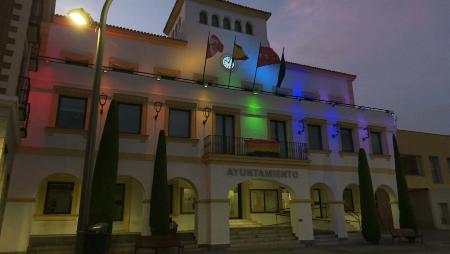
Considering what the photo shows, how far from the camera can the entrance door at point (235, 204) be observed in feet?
72.6

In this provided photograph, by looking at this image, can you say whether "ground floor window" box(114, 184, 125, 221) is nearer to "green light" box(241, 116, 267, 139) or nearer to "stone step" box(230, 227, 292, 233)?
"stone step" box(230, 227, 292, 233)

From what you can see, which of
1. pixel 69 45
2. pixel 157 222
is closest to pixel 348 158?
pixel 157 222

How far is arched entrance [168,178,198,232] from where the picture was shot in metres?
20.6

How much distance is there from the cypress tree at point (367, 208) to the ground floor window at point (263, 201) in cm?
543

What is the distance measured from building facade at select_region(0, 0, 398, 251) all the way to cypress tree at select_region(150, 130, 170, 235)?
800 mm

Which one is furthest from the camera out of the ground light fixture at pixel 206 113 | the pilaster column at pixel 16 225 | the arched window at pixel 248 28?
the arched window at pixel 248 28

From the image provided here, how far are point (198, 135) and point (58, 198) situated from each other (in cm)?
781

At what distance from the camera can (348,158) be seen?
2300 centimetres

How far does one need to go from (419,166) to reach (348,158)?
11.0 metres

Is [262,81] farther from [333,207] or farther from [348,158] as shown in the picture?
[333,207]

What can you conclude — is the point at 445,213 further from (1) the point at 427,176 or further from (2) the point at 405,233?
(2) the point at 405,233

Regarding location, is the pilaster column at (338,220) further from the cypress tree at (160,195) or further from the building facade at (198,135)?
the cypress tree at (160,195)

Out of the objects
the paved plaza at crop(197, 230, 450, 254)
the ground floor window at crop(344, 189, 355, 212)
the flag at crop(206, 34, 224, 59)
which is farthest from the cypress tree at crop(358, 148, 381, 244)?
the flag at crop(206, 34, 224, 59)

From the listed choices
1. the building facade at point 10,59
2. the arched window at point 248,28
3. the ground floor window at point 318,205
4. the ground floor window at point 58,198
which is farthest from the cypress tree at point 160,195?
the arched window at point 248,28
